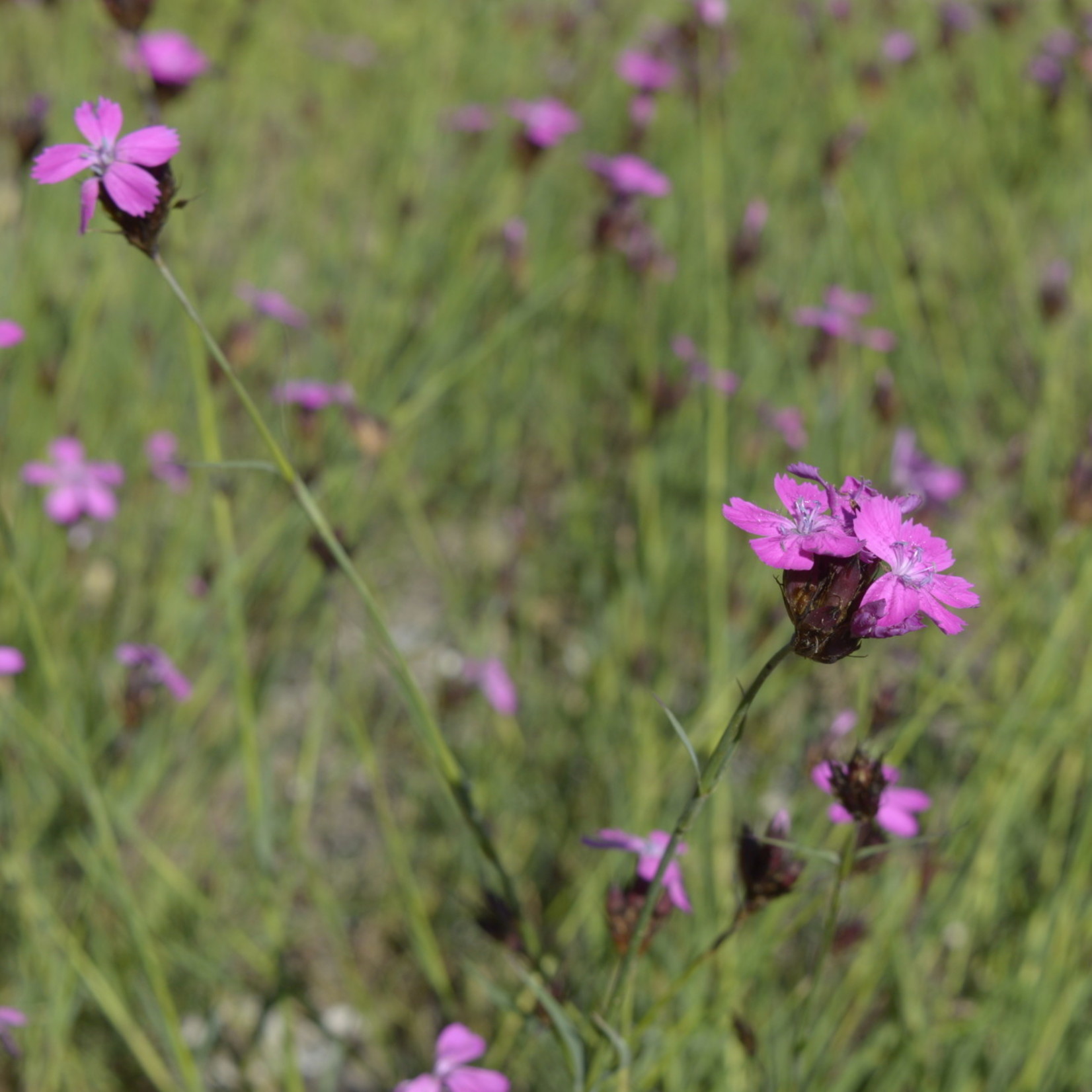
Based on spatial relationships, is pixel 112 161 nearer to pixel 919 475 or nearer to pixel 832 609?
pixel 832 609

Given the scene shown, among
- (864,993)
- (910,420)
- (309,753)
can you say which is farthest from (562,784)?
(910,420)

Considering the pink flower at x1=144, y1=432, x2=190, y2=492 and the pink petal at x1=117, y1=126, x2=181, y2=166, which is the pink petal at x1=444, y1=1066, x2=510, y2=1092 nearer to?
the pink petal at x1=117, y1=126, x2=181, y2=166

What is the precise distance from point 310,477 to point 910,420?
129 cm

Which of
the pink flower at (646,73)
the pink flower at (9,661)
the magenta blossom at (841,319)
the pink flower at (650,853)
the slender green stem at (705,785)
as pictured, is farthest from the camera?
the pink flower at (646,73)

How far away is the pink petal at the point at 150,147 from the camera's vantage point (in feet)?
2.06

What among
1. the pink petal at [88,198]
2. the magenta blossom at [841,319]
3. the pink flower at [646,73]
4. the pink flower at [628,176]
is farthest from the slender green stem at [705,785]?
the pink flower at [646,73]

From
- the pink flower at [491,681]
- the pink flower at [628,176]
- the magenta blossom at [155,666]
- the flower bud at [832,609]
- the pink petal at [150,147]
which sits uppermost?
the pink petal at [150,147]

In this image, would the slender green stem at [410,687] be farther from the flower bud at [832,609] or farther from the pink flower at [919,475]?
the pink flower at [919,475]

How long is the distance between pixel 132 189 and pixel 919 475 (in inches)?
40.2

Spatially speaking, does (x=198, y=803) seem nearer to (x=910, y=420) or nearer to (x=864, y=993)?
(x=864, y=993)

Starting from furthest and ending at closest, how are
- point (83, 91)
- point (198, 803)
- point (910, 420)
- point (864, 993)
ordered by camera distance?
point (83, 91)
point (910, 420)
point (198, 803)
point (864, 993)

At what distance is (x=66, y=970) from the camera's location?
1.04m

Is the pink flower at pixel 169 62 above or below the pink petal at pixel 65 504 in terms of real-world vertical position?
above

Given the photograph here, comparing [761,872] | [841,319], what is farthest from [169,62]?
[761,872]
